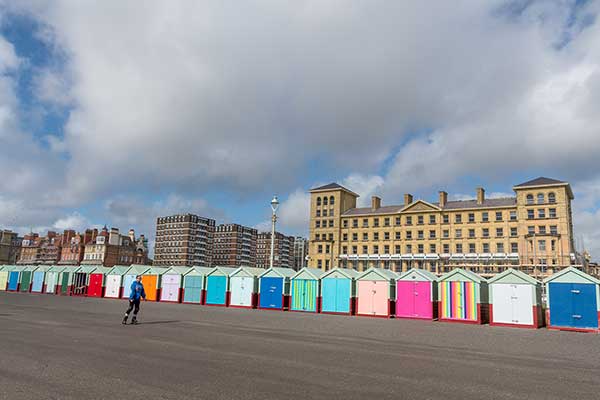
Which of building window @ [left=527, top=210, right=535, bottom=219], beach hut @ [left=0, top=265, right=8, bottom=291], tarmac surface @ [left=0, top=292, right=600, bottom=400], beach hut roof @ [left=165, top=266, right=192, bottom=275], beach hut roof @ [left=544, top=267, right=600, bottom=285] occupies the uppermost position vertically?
building window @ [left=527, top=210, right=535, bottom=219]

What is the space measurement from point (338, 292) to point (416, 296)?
17.2 feet

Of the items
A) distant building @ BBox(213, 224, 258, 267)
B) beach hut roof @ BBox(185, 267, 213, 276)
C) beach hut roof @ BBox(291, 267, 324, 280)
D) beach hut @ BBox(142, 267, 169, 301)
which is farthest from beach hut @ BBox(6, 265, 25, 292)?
distant building @ BBox(213, 224, 258, 267)

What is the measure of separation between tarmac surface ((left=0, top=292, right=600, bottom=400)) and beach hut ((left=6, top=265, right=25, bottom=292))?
1700 inches

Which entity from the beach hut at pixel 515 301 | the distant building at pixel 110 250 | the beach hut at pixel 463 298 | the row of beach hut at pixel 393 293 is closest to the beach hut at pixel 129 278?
the row of beach hut at pixel 393 293

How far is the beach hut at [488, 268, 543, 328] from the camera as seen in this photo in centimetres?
2411

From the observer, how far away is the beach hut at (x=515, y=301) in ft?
79.1

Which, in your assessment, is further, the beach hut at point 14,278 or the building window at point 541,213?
the building window at point 541,213

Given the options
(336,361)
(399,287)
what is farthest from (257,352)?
(399,287)

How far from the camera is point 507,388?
795 cm

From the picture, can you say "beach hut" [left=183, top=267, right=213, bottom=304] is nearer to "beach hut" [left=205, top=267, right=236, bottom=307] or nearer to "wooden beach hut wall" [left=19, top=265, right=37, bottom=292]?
"beach hut" [left=205, top=267, right=236, bottom=307]

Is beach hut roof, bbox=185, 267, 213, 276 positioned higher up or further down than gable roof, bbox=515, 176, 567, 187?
further down

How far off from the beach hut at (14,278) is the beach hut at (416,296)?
45.5m

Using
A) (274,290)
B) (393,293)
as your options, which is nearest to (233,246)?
(274,290)

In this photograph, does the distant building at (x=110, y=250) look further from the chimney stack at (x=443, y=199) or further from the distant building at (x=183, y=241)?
the chimney stack at (x=443, y=199)
